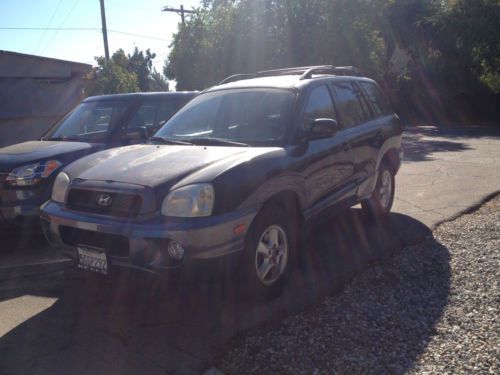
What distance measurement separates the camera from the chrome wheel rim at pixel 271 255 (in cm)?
389

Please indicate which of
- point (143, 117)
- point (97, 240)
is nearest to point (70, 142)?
point (143, 117)

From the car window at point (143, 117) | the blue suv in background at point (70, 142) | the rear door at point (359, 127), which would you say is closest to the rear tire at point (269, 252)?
the rear door at point (359, 127)

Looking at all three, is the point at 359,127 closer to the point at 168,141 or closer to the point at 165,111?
the point at 168,141

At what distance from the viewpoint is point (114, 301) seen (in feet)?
13.8

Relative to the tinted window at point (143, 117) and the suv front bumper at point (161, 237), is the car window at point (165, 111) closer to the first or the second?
the tinted window at point (143, 117)

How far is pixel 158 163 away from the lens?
399 centimetres

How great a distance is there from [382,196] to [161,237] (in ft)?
12.4

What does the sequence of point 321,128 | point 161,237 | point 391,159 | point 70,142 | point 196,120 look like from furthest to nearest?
point 391,159 < point 70,142 < point 196,120 < point 321,128 < point 161,237

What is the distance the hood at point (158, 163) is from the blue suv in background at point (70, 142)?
1344 millimetres

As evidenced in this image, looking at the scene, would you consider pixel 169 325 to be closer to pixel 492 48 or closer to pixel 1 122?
pixel 1 122

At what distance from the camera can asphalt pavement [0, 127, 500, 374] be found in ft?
10.8

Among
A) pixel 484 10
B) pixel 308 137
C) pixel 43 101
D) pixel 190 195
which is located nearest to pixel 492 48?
pixel 484 10

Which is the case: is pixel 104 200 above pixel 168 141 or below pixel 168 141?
below

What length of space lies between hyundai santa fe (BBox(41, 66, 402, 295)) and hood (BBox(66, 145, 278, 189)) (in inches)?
Result: 0.4
